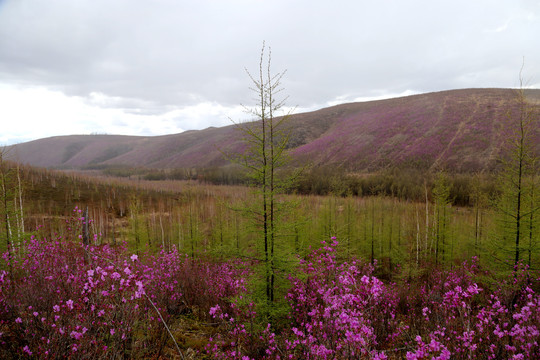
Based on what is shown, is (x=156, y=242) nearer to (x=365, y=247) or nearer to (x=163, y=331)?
(x=163, y=331)

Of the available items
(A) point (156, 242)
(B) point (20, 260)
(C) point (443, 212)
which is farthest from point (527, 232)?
(A) point (156, 242)

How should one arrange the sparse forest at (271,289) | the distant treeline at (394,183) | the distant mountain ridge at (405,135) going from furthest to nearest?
the distant mountain ridge at (405,135), the distant treeline at (394,183), the sparse forest at (271,289)

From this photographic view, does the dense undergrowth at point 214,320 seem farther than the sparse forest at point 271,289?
No

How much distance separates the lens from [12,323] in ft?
12.2

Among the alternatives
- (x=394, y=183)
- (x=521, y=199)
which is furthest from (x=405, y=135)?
(x=521, y=199)

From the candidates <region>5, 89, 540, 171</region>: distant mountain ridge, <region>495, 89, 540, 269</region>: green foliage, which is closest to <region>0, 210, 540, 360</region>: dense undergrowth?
<region>495, 89, 540, 269</region>: green foliage

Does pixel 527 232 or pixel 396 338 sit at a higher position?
pixel 527 232

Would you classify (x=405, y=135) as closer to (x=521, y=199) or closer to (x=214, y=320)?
(x=521, y=199)

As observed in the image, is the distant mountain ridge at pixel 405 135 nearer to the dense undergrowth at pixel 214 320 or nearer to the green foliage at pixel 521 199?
the green foliage at pixel 521 199

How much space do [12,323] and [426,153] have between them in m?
41.1

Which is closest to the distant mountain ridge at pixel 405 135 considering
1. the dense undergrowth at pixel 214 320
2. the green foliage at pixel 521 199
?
the green foliage at pixel 521 199

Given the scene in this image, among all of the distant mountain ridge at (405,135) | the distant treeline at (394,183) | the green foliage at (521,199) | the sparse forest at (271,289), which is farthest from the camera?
the distant mountain ridge at (405,135)

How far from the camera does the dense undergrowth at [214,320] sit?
9.47ft

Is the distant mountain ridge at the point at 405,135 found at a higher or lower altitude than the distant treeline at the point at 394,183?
higher
